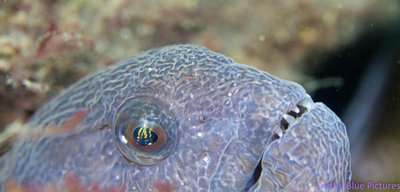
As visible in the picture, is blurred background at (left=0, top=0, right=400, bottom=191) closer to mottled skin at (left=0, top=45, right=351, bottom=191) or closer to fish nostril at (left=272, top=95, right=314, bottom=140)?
mottled skin at (left=0, top=45, right=351, bottom=191)

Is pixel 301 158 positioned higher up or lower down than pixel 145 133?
lower down

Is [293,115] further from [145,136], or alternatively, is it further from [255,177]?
[145,136]

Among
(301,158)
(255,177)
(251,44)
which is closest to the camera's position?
(301,158)

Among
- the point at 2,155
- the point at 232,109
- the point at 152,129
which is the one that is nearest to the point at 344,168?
the point at 232,109

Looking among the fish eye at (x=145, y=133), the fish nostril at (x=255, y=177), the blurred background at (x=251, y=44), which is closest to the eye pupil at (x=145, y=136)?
the fish eye at (x=145, y=133)

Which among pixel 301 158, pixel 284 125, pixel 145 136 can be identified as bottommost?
pixel 301 158

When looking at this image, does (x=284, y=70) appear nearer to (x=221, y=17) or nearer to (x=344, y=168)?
(x=221, y=17)

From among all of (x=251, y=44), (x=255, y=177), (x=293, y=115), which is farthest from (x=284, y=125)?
(x=251, y=44)
